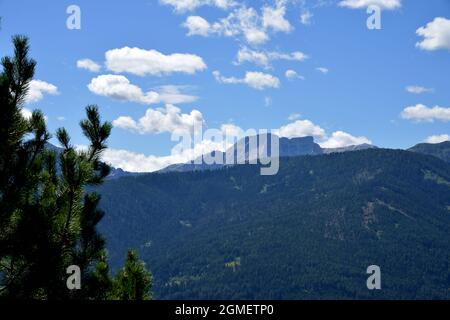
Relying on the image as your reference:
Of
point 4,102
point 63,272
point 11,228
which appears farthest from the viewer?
point 63,272

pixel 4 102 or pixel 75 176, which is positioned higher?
pixel 4 102

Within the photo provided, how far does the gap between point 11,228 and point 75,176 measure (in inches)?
58.3

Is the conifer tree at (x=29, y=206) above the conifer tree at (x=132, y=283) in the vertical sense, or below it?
above

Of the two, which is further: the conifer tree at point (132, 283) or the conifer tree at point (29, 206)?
the conifer tree at point (132, 283)

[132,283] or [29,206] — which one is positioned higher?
[29,206]

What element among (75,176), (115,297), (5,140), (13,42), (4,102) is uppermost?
(13,42)

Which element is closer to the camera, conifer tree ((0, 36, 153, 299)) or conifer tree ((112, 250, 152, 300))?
conifer tree ((0, 36, 153, 299))

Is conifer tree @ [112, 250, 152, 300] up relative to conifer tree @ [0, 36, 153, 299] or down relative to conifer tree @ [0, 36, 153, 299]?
down

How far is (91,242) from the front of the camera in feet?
37.8

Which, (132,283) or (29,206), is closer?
(29,206)
